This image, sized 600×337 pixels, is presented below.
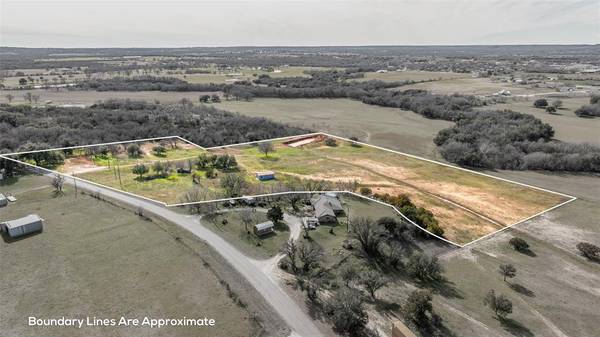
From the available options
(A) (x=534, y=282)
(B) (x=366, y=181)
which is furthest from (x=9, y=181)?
(A) (x=534, y=282)

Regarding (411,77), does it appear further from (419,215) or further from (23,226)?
(23,226)

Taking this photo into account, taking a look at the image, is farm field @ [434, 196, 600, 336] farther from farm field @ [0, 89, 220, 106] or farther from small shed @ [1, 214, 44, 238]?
farm field @ [0, 89, 220, 106]

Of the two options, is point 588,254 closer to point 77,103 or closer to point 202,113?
point 202,113

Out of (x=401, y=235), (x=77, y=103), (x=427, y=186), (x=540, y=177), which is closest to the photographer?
(x=401, y=235)

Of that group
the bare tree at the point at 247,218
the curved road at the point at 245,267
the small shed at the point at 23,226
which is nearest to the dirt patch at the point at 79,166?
the curved road at the point at 245,267

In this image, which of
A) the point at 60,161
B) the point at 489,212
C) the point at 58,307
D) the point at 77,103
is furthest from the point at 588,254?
the point at 77,103

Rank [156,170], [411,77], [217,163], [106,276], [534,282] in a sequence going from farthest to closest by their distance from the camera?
[411,77], [217,163], [156,170], [534,282], [106,276]

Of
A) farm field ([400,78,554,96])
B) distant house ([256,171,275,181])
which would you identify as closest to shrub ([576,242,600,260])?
distant house ([256,171,275,181])
